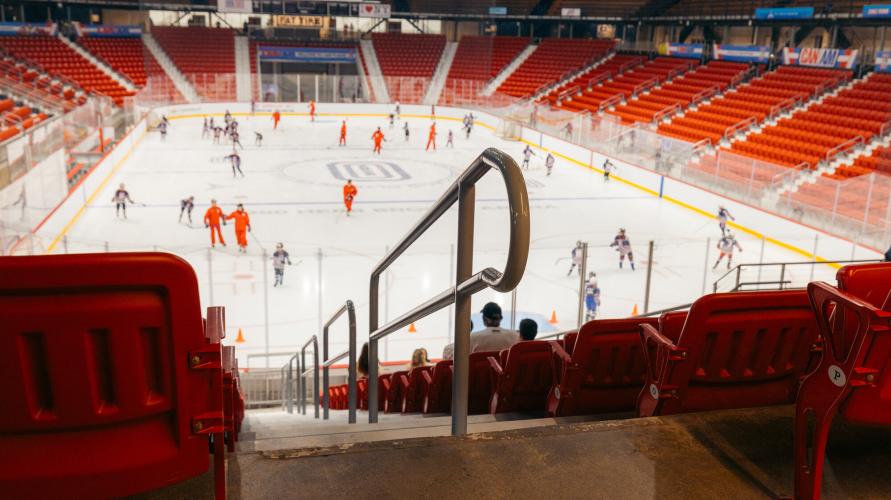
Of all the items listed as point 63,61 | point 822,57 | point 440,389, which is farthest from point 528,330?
point 63,61

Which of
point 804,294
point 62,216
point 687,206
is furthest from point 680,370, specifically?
point 687,206

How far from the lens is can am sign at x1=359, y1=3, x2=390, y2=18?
4166cm

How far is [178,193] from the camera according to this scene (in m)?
20.0

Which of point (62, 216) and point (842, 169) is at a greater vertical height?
point (842, 169)

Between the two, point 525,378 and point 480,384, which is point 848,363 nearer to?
point 525,378

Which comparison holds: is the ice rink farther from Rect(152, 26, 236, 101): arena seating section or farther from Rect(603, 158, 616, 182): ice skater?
Rect(152, 26, 236, 101): arena seating section

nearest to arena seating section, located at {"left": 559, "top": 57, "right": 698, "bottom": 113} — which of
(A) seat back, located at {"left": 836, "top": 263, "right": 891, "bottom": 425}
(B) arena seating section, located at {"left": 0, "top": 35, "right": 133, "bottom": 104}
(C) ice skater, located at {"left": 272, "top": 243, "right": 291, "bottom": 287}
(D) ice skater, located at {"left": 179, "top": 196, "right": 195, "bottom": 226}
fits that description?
(B) arena seating section, located at {"left": 0, "top": 35, "right": 133, "bottom": 104}

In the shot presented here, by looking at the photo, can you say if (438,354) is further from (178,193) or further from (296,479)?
(178,193)

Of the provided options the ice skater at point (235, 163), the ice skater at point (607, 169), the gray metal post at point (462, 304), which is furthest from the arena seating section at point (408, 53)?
the gray metal post at point (462, 304)

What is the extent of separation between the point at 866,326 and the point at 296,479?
1621mm

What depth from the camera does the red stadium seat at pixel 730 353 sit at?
254 cm

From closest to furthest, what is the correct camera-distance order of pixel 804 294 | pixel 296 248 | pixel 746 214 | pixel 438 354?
pixel 804 294
pixel 438 354
pixel 296 248
pixel 746 214

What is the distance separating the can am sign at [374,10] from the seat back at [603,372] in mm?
40648

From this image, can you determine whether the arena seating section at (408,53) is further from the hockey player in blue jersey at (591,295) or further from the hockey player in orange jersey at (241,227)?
the hockey player in blue jersey at (591,295)
